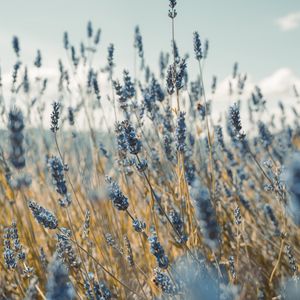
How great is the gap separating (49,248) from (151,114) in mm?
1078

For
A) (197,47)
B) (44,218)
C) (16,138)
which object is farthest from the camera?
(197,47)

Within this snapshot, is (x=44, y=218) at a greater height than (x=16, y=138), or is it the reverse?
(x=16, y=138)

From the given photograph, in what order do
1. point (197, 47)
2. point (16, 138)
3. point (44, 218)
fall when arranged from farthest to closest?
point (197, 47) → point (44, 218) → point (16, 138)

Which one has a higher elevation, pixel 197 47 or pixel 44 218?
pixel 197 47

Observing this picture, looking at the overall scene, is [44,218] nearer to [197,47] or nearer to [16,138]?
[16,138]

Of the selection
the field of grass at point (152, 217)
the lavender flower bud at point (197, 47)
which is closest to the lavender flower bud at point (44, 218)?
the field of grass at point (152, 217)

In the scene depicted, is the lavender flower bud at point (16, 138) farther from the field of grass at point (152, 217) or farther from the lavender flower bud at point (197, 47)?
the lavender flower bud at point (197, 47)

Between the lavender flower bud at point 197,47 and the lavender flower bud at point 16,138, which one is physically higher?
the lavender flower bud at point 197,47

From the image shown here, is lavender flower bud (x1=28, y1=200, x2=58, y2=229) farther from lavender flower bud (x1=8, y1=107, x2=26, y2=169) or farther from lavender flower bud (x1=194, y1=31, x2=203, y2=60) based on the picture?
lavender flower bud (x1=194, y1=31, x2=203, y2=60)

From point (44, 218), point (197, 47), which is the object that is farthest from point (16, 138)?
point (197, 47)

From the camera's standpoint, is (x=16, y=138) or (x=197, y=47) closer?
(x=16, y=138)

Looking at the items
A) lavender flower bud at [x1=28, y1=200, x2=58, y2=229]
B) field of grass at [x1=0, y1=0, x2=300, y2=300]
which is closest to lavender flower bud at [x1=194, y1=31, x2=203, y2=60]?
field of grass at [x1=0, y1=0, x2=300, y2=300]

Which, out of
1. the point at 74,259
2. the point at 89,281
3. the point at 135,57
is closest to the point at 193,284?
the point at 89,281

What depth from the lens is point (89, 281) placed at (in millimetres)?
1682
